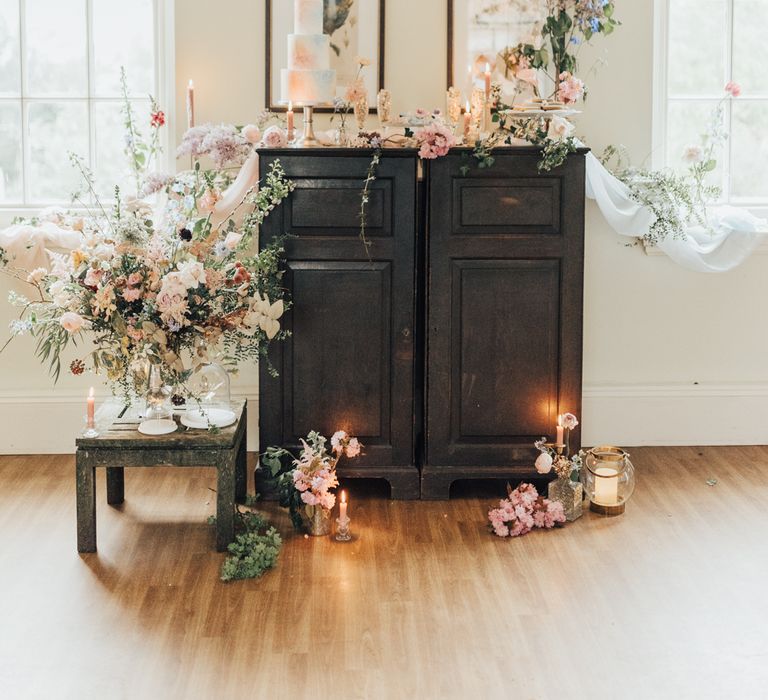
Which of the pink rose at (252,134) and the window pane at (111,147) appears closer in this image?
the pink rose at (252,134)

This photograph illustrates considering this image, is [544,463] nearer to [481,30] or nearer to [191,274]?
[191,274]

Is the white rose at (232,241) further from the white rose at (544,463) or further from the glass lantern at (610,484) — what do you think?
the glass lantern at (610,484)

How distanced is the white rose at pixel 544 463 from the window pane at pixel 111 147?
6.83 ft

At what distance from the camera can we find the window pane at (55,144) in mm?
4855

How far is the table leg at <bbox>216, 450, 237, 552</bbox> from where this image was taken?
12.1 ft

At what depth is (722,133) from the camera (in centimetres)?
493

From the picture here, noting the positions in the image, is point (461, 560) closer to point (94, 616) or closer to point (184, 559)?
point (184, 559)

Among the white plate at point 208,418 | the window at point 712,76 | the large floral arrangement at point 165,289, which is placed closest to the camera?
the large floral arrangement at point 165,289

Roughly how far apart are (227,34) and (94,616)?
8.12ft

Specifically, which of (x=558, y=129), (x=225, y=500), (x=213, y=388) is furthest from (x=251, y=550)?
(x=558, y=129)

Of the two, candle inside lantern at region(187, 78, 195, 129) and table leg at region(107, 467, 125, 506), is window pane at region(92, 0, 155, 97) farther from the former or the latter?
table leg at region(107, 467, 125, 506)

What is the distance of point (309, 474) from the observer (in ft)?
12.8

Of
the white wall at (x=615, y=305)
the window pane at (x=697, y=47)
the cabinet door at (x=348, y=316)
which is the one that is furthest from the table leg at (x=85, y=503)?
the window pane at (x=697, y=47)

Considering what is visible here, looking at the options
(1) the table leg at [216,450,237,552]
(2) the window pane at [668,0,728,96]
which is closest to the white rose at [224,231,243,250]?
(1) the table leg at [216,450,237,552]
